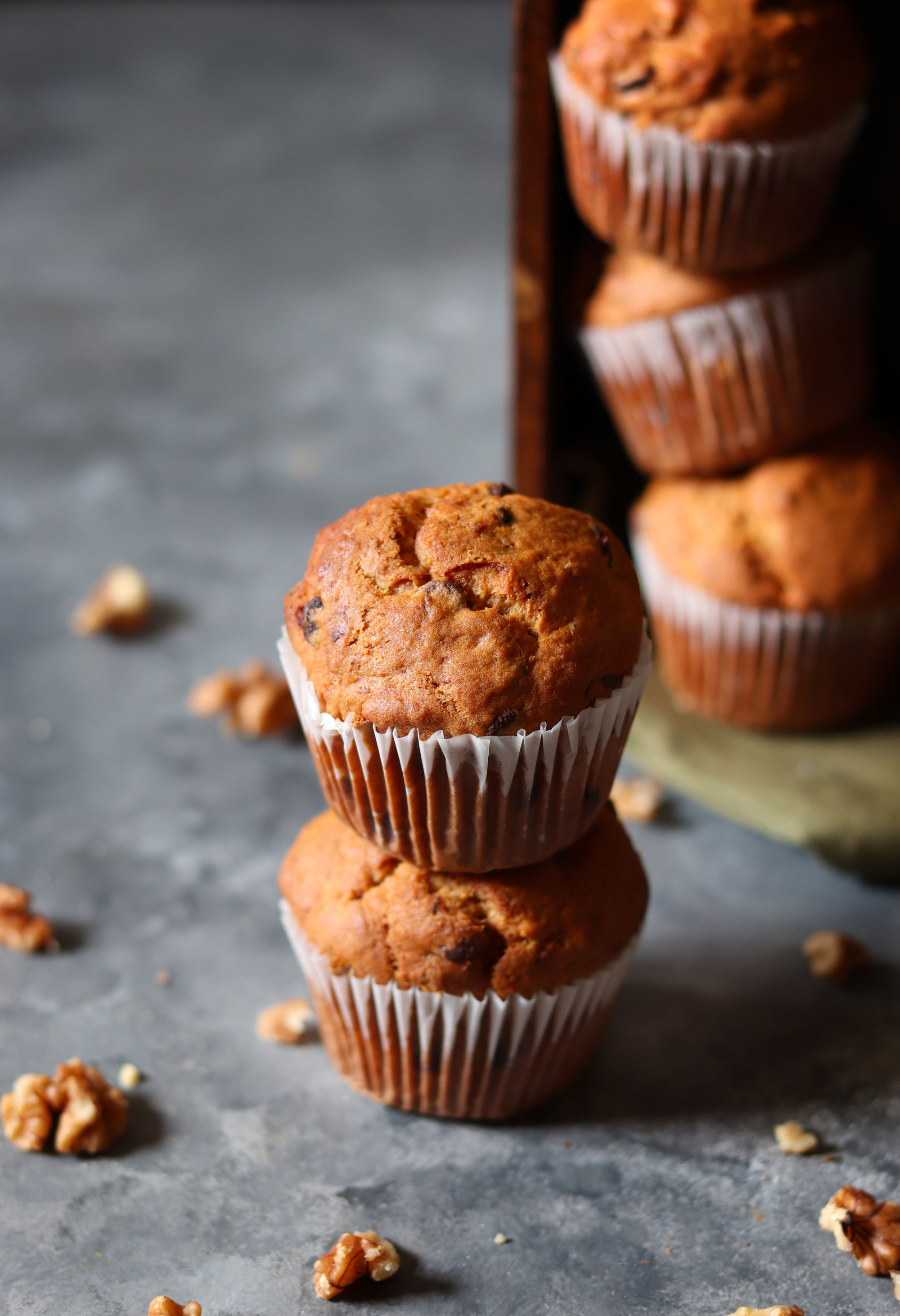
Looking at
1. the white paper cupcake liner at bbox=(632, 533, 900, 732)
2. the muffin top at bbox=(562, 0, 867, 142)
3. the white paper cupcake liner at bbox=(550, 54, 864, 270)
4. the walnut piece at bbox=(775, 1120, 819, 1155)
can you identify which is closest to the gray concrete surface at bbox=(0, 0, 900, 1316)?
the walnut piece at bbox=(775, 1120, 819, 1155)

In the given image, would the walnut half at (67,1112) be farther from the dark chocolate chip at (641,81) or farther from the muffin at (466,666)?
the dark chocolate chip at (641,81)

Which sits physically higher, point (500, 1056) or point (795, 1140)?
point (500, 1056)

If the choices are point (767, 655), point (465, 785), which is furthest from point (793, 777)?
point (465, 785)

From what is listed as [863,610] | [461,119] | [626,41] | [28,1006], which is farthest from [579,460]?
[461,119]

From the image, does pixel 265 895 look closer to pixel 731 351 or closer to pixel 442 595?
pixel 442 595

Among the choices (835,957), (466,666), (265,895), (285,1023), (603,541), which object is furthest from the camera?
(265,895)

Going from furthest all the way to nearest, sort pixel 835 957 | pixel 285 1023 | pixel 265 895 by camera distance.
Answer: pixel 265 895 < pixel 835 957 < pixel 285 1023

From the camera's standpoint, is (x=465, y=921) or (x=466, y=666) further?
(x=465, y=921)

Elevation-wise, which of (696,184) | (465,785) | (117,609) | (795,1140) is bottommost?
(117,609)
